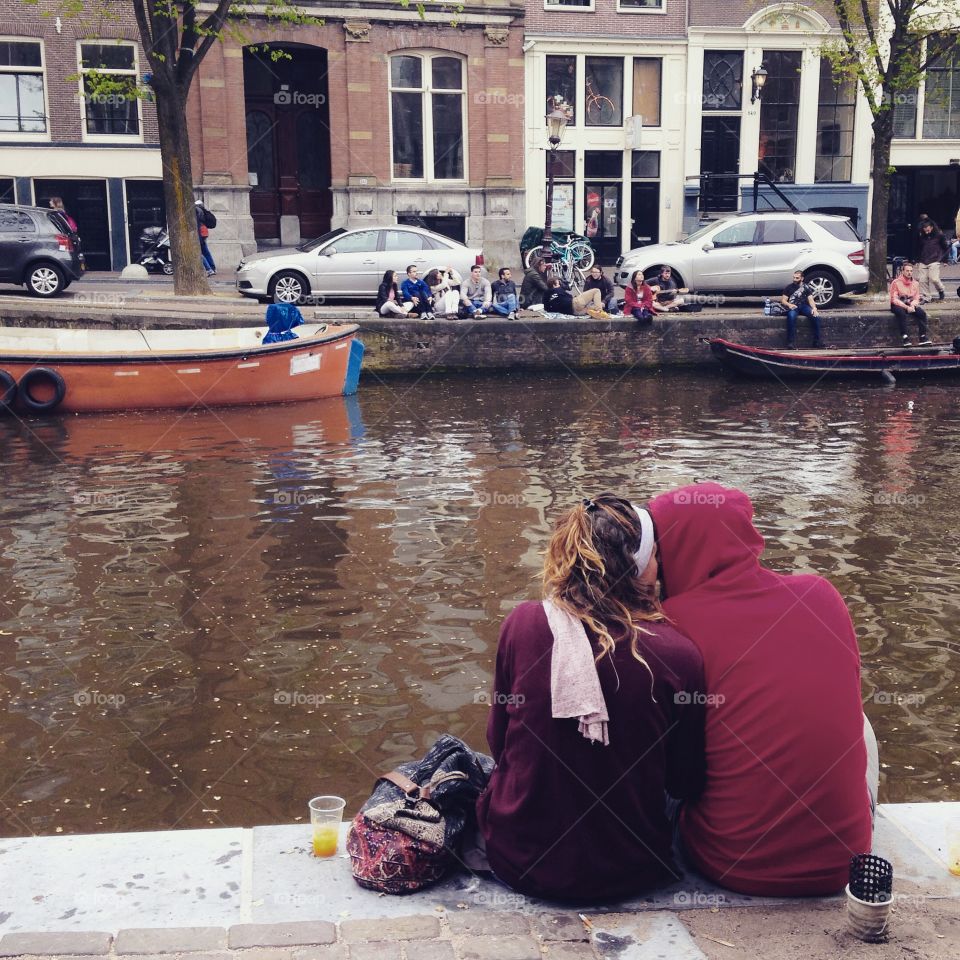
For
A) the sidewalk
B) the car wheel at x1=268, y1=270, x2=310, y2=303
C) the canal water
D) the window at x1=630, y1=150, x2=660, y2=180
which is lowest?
the canal water

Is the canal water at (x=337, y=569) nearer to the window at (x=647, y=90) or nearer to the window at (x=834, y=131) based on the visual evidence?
the window at (x=647, y=90)

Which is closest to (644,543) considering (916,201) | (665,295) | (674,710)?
(674,710)

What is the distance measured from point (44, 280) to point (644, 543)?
1836cm

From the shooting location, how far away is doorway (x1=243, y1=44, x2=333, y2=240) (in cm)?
2584

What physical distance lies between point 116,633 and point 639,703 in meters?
4.66

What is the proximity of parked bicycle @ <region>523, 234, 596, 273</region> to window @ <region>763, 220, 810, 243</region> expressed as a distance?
3.92m

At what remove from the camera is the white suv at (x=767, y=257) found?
20.5m

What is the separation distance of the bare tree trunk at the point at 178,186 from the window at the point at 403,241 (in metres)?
3.06

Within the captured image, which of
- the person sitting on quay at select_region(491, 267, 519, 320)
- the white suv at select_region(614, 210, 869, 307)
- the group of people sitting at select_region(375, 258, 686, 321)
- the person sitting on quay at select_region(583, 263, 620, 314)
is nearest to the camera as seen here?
the group of people sitting at select_region(375, 258, 686, 321)

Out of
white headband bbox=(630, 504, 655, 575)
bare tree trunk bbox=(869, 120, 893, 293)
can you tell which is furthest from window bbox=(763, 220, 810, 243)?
white headband bbox=(630, 504, 655, 575)

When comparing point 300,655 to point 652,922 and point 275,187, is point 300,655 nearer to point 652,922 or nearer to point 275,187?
point 652,922

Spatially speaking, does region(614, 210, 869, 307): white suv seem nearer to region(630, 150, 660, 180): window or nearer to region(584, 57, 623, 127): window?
region(630, 150, 660, 180): window

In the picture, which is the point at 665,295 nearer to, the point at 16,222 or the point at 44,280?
the point at 44,280

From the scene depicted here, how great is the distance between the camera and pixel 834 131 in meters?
28.1
